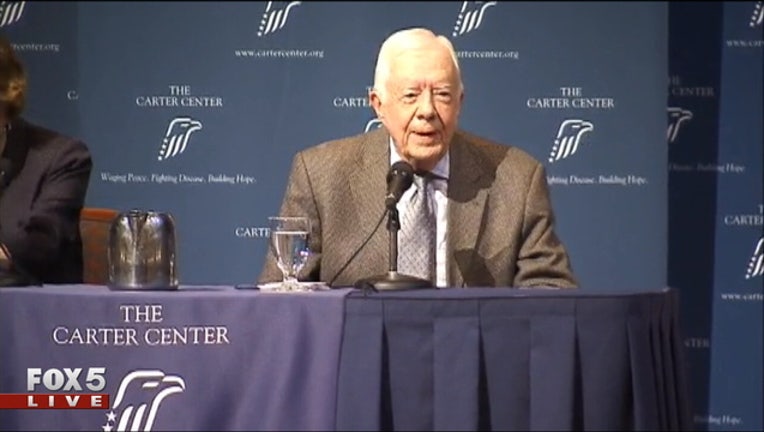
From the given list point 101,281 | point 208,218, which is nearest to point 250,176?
point 208,218

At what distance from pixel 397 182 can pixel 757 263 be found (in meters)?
3.15

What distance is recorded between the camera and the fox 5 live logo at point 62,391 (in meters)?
2.80

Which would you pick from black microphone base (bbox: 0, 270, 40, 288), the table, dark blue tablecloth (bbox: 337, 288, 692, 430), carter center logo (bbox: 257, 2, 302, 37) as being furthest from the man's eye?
carter center logo (bbox: 257, 2, 302, 37)

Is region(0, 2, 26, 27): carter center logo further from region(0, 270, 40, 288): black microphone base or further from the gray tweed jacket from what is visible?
region(0, 270, 40, 288): black microphone base

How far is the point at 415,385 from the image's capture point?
107 inches

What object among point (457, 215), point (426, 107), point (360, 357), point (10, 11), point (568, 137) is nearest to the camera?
point (360, 357)

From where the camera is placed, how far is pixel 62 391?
282 centimetres

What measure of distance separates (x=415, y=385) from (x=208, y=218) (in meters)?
3.25

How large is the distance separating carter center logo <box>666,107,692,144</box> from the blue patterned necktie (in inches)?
99.2

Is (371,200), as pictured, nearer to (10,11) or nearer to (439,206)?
(439,206)

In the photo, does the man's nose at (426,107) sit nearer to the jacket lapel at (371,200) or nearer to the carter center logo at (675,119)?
the jacket lapel at (371,200)

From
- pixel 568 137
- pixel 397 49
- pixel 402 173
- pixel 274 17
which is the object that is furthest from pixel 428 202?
pixel 274 17

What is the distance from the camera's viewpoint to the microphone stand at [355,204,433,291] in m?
2.94

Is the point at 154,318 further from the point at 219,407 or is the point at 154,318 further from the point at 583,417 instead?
the point at 583,417
